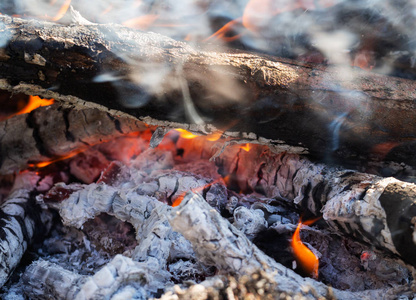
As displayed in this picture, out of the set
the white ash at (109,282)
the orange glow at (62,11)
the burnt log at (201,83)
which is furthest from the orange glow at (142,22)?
the white ash at (109,282)

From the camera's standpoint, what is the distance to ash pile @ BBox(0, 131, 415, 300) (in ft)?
3.85

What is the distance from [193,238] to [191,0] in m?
1.85

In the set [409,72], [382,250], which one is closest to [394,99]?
[409,72]

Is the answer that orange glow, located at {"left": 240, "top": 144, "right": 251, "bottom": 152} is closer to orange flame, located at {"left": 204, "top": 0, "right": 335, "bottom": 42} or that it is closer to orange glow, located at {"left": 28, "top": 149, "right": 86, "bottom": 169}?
orange flame, located at {"left": 204, "top": 0, "right": 335, "bottom": 42}

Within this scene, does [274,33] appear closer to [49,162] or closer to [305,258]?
[305,258]

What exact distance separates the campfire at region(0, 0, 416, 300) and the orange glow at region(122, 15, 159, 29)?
0.08ft

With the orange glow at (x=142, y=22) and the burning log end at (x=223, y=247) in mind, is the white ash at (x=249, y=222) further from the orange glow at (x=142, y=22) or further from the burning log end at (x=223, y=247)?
the orange glow at (x=142, y=22)

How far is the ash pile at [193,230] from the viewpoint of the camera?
117 cm

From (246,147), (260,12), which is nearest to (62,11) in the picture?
(260,12)

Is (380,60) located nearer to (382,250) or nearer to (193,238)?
(382,250)

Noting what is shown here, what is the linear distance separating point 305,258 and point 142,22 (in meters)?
2.08

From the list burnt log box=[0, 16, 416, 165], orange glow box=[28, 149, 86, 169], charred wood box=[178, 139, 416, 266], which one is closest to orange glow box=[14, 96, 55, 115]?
orange glow box=[28, 149, 86, 169]

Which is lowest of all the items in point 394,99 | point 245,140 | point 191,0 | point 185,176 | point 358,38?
point 185,176

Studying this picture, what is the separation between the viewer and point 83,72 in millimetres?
1546
